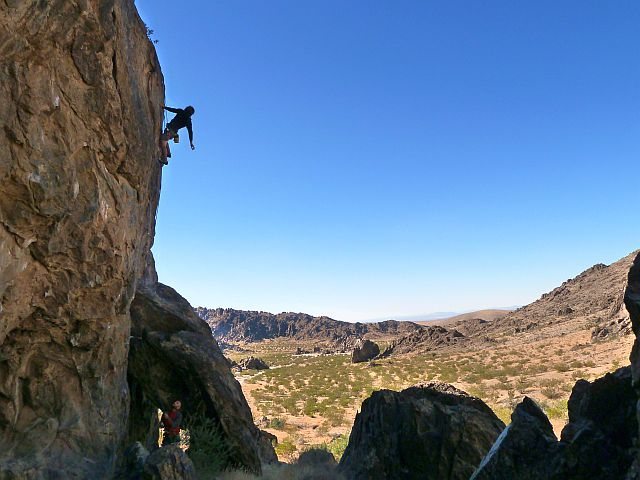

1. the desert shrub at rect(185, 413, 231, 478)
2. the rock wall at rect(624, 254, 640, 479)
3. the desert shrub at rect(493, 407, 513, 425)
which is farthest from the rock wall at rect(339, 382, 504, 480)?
the desert shrub at rect(493, 407, 513, 425)

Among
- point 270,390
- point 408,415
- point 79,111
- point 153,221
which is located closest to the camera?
point 79,111

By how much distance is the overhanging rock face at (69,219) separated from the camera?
7.77m

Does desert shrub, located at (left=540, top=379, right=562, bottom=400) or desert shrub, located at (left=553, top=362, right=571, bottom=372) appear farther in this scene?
desert shrub, located at (left=553, top=362, right=571, bottom=372)

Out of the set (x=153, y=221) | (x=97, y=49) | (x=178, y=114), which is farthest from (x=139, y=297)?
(x=97, y=49)

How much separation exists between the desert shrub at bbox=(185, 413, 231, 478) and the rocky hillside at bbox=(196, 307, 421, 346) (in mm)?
130457

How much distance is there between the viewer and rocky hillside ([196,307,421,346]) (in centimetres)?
15193

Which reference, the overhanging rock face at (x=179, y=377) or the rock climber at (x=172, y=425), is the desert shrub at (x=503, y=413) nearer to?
the overhanging rock face at (x=179, y=377)

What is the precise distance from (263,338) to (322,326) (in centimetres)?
2662

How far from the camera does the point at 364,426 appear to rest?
1557 cm

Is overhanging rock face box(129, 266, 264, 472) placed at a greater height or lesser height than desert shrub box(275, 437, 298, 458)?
greater

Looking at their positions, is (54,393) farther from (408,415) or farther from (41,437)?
(408,415)

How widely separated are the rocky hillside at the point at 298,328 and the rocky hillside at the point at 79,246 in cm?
13066

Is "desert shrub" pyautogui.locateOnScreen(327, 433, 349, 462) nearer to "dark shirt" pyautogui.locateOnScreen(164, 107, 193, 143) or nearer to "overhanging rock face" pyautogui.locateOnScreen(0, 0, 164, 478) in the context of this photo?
"overhanging rock face" pyautogui.locateOnScreen(0, 0, 164, 478)

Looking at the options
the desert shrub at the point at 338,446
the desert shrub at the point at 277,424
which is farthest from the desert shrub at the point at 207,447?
the desert shrub at the point at 277,424
